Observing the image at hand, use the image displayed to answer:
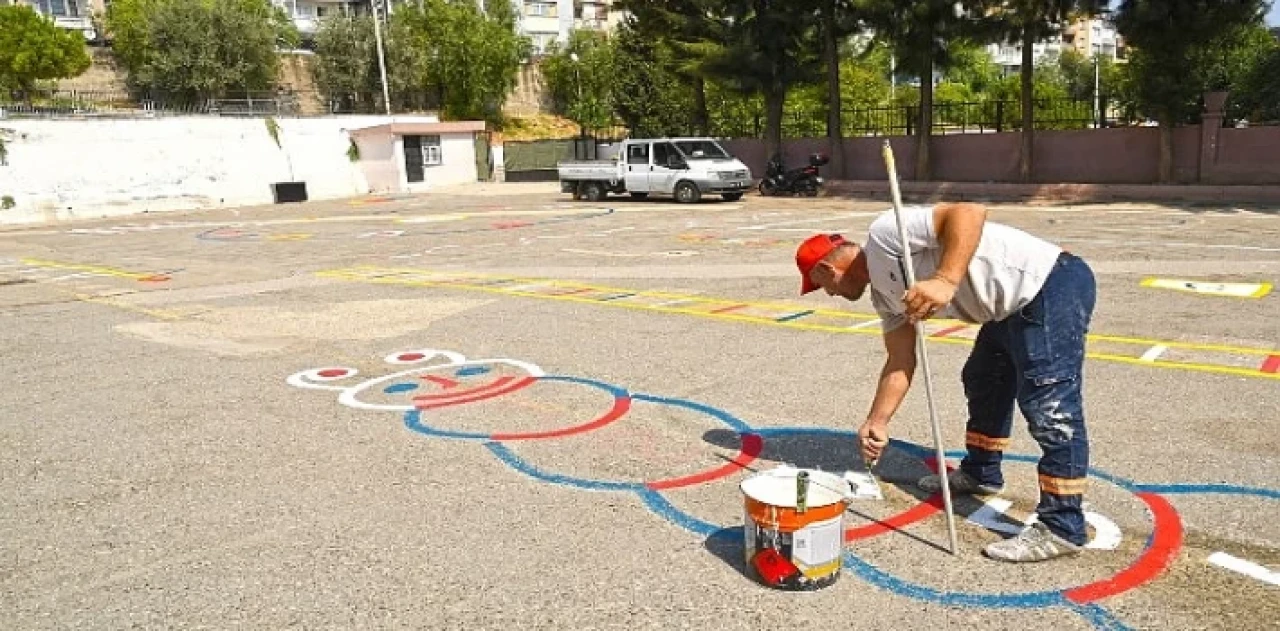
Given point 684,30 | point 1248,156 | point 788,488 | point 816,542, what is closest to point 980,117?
point 1248,156

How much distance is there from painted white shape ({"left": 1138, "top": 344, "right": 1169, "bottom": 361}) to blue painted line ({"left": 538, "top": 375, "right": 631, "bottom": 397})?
3878 millimetres

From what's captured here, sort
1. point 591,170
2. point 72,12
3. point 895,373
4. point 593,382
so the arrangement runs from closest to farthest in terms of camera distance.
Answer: point 895,373
point 593,382
point 591,170
point 72,12

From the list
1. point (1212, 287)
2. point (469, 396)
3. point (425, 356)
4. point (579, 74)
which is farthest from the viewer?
point (579, 74)

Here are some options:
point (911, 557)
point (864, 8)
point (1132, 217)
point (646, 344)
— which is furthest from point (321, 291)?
point (864, 8)

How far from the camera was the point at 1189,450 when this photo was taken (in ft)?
15.6

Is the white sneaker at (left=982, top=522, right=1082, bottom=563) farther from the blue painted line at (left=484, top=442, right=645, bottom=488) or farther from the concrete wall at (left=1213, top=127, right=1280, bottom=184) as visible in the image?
the concrete wall at (left=1213, top=127, right=1280, bottom=184)

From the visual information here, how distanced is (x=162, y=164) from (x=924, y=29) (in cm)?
2792

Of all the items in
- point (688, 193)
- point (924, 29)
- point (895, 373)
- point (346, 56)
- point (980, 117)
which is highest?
point (346, 56)

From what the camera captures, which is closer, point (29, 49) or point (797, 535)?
point (797, 535)

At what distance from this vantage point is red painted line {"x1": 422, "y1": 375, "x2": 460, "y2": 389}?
6.66 m

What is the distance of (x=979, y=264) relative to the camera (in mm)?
3486

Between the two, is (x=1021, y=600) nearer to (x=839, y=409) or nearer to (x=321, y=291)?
(x=839, y=409)

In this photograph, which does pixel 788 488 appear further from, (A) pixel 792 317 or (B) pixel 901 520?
(A) pixel 792 317

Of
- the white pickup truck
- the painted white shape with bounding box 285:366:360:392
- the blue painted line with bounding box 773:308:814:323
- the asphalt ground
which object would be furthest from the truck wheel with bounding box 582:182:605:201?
the painted white shape with bounding box 285:366:360:392
